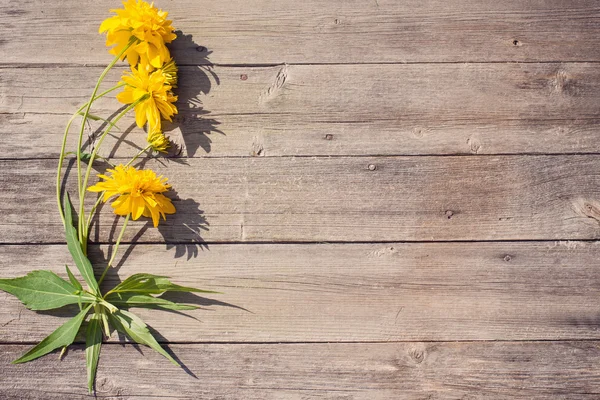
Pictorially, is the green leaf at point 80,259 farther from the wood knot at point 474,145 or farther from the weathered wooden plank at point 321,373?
the wood knot at point 474,145

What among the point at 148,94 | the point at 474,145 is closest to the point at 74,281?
the point at 148,94

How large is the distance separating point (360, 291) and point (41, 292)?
623 millimetres

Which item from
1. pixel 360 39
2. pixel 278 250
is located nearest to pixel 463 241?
pixel 278 250

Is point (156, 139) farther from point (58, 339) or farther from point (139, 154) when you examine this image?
point (58, 339)

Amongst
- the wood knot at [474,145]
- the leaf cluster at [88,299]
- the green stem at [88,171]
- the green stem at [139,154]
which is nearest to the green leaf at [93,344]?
the leaf cluster at [88,299]

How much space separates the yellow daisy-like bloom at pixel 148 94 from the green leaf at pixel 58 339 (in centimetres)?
38

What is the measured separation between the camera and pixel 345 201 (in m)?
1.05

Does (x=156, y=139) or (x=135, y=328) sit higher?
(x=156, y=139)

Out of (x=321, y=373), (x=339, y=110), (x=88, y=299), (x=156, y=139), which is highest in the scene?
(x=339, y=110)

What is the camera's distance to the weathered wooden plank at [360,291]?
1024 mm

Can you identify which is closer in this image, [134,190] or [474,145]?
[134,190]

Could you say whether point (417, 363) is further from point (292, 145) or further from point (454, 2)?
point (454, 2)

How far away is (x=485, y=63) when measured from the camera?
110cm

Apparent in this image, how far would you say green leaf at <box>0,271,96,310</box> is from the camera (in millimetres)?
979
